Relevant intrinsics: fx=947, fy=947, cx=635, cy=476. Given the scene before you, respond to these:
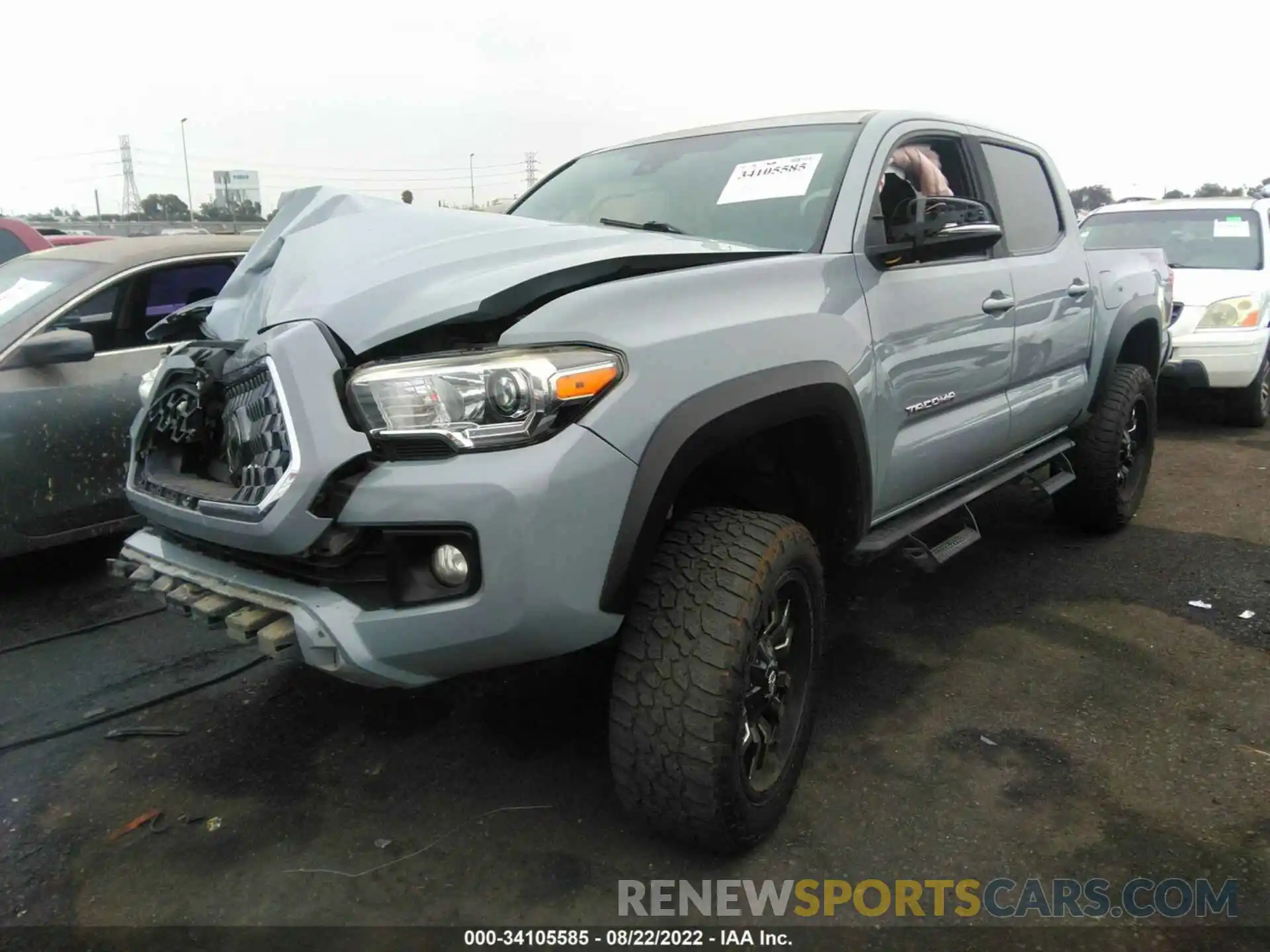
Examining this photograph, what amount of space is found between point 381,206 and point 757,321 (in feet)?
3.72

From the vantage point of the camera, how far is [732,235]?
9.77 feet

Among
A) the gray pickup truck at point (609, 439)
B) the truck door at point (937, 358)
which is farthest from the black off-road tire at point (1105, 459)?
the gray pickup truck at point (609, 439)

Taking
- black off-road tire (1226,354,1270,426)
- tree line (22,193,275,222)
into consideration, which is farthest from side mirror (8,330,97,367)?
tree line (22,193,275,222)

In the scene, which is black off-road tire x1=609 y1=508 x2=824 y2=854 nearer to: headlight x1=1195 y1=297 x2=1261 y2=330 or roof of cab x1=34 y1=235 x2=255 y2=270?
roof of cab x1=34 y1=235 x2=255 y2=270

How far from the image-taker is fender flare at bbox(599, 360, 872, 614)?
79.4 inches

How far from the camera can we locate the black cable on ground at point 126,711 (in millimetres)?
2908

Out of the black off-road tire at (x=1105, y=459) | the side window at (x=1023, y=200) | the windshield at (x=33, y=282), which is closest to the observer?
the side window at (x=1023, y=200)

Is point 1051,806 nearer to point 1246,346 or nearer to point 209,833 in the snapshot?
point 209,833

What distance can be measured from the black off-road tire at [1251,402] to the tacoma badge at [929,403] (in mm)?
5384

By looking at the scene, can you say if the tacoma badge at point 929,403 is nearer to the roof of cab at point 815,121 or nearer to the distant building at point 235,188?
the roof of cab at point 815,121

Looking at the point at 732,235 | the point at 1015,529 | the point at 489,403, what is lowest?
the point at 1015,529

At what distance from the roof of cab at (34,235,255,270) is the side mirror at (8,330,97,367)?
58 centimetres

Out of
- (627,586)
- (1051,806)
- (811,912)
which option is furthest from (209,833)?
(1051,806)

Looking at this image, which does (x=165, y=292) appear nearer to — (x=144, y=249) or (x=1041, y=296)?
(x=144, y=249)
